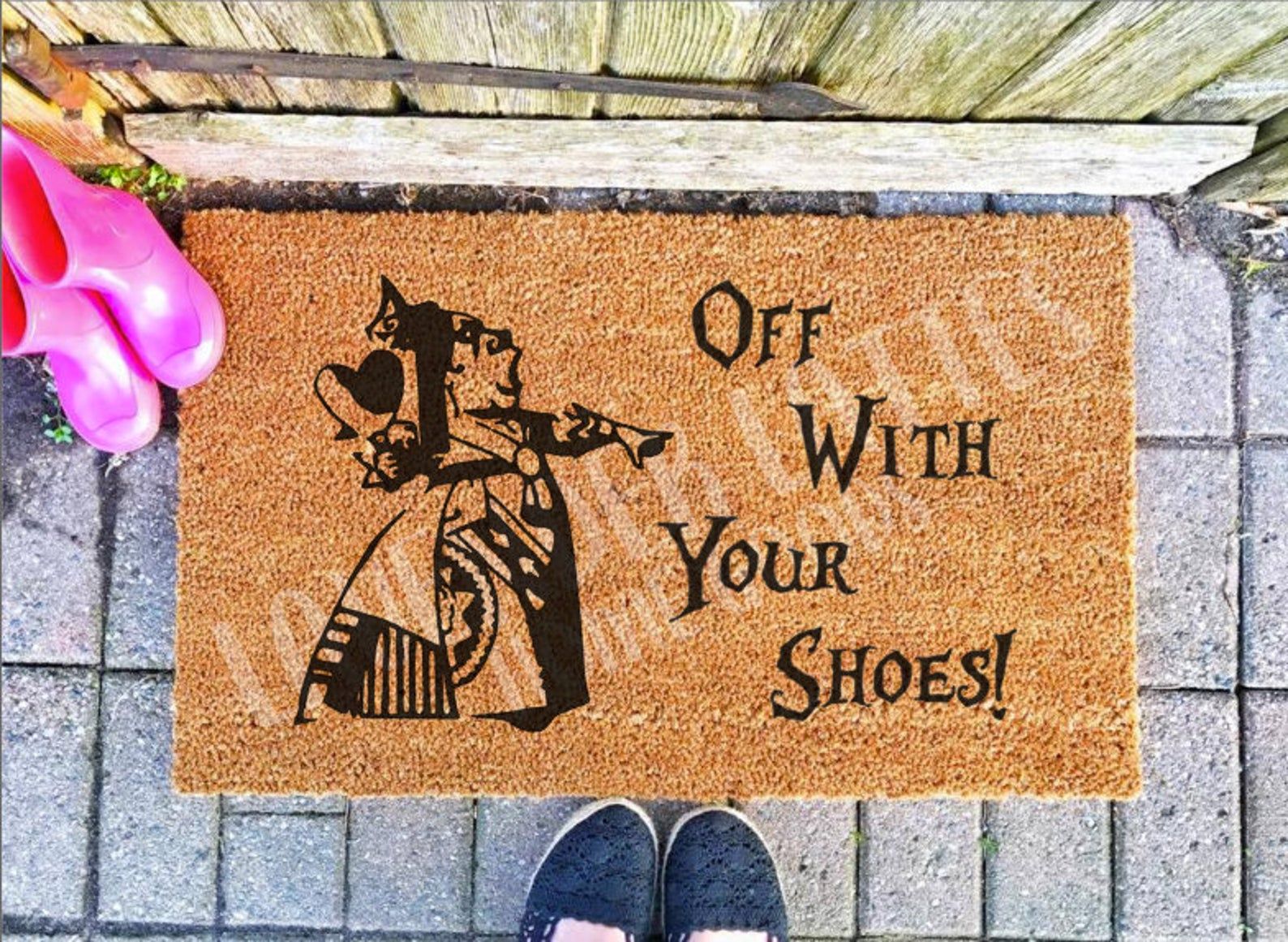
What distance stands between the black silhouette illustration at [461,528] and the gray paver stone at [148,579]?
30cm

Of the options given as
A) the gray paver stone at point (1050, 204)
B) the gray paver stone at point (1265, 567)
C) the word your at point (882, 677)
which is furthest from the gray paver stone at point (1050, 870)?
the gray paver stone at point (1050, 204)

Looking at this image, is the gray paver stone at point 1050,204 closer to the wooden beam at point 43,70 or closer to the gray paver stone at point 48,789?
the wooden beam at point 43,70

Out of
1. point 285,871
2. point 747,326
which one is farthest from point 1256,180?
point 285,871

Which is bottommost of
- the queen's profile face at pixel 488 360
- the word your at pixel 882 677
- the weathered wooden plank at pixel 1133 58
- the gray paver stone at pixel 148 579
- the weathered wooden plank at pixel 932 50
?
the word your at pixel 882 677

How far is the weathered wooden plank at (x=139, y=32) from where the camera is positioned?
47.3 inches

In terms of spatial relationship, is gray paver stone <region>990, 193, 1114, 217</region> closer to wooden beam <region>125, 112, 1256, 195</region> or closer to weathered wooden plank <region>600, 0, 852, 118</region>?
wooden beam <region>125, 112, 1256, 195</region>

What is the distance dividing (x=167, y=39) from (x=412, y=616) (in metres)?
0.95

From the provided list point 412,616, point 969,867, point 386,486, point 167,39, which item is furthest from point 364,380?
point 969,867

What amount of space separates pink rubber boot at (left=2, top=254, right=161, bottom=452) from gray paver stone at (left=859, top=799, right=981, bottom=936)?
1.45 meters

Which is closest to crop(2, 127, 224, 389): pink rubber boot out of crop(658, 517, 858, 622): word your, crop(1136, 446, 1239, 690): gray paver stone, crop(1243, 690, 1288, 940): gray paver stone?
crop(658, 517, 858, 622): word your

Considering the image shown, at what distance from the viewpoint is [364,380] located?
1661 mm

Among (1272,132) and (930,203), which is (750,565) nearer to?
(930,203)

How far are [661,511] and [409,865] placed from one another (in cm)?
78

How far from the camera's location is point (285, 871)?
170cm
